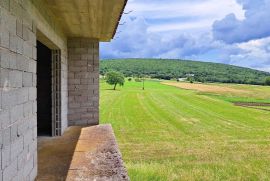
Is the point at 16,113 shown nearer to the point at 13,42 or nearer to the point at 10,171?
the point at 10,171

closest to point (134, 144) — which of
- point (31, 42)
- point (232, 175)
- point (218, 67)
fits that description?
point (232, 175)

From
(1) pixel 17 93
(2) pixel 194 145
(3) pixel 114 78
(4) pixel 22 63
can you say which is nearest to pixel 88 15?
(4) pixel 22 63

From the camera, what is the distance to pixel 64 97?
828 cm

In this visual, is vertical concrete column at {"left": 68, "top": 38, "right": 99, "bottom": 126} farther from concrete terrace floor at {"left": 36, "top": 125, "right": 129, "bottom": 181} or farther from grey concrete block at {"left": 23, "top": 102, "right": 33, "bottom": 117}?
grey concrete block at {"left": 23, "top": 102, "right": 33, "bottom": 117}

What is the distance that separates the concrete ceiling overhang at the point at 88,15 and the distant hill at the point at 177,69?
82.6m

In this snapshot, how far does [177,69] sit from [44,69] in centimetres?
10020

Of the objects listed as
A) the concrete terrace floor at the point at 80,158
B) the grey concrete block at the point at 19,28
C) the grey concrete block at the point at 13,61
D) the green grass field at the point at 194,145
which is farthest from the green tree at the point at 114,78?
the grey concrete block at the point at 13,61

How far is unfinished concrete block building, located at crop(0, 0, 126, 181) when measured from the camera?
318cm

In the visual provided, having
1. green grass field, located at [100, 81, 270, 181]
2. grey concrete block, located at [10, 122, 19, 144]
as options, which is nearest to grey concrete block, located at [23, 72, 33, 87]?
grey concrete block, located at [10, 122, 19, 144]

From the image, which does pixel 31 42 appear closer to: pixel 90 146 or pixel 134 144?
pixel 90 146

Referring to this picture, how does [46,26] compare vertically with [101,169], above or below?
above

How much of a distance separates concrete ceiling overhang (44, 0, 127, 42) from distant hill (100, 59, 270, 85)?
271 ft

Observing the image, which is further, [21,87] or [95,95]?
[95,95]

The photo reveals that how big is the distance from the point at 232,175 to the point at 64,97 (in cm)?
589
